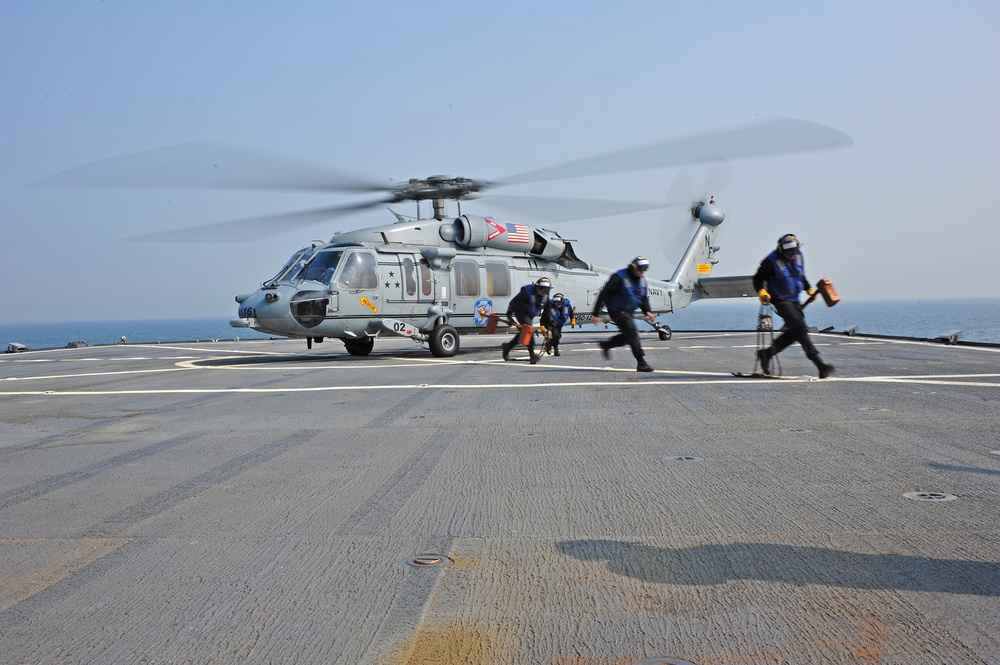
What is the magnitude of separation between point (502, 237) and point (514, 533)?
55.7 ft

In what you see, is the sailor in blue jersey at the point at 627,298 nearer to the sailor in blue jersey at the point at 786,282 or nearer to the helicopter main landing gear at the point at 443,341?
the sailor in blue jersey at the point at 786,282

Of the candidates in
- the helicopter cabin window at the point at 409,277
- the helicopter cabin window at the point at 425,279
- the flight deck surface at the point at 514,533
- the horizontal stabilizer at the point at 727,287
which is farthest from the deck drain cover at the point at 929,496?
the horizontal stabilizer at the point at 727,287

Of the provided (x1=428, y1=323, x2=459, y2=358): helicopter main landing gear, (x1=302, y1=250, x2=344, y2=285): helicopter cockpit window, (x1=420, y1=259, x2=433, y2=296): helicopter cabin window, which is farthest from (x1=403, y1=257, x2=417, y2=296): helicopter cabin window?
(x1=302, y1=250, x2=344, y2=285): helicopter cockpit window

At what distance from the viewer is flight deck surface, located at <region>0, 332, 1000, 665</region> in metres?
3.04

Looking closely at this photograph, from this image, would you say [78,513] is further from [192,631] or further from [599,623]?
[599,623]

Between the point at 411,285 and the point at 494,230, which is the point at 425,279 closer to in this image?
the point at 411,285

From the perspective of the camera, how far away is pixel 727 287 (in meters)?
26.8

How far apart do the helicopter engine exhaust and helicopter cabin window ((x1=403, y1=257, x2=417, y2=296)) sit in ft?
4.52

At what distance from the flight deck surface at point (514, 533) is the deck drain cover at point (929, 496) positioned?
0.9 inches

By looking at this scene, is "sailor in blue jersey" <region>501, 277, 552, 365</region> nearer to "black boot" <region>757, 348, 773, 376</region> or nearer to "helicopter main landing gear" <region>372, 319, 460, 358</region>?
"helicopter main landing gear" <region>372, 319, 460, 358</region>

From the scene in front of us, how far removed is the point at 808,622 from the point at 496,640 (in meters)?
1.17

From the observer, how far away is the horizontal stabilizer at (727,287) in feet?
87.6

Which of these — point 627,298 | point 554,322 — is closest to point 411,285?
point 554,322

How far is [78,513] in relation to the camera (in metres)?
5.10
